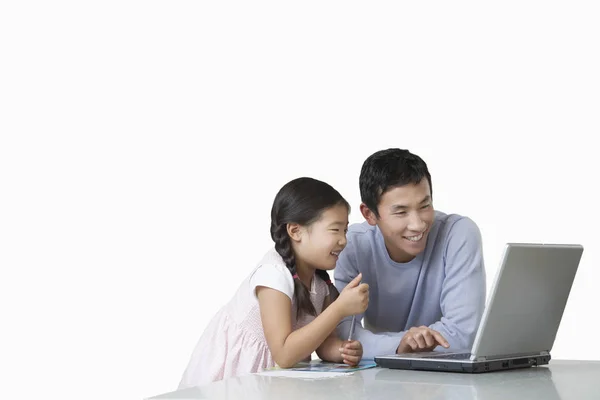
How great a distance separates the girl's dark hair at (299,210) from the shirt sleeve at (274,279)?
36mm

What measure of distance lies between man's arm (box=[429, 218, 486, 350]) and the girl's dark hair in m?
0.34

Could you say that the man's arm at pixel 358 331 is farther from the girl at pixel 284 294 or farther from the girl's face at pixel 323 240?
the girl's face at pixel 323 240

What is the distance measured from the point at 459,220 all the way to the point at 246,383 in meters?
1.00

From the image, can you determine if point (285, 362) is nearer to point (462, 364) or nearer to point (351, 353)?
point (351, 353)

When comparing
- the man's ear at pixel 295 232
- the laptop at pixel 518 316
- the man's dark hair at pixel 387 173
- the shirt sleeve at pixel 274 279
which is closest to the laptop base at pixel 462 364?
the laptop at pixel 518 316

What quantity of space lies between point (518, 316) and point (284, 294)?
1.90ft

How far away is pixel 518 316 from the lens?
1977 mm

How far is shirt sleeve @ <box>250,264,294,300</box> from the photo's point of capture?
7.38 feet

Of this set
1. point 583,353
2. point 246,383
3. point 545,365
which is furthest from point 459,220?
point 583,353

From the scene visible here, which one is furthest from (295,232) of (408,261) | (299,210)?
(408,261)

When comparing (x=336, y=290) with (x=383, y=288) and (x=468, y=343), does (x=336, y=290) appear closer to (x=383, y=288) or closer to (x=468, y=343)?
(x=383, y=288)

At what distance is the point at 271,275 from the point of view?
7.47 ft

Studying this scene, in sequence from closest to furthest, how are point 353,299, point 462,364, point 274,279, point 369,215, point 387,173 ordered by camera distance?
point 462,364, point 353,299, point 274,279, point 387,173, point 369,215

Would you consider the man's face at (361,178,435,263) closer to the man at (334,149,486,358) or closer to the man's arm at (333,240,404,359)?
the man at (334,149,486,358)
